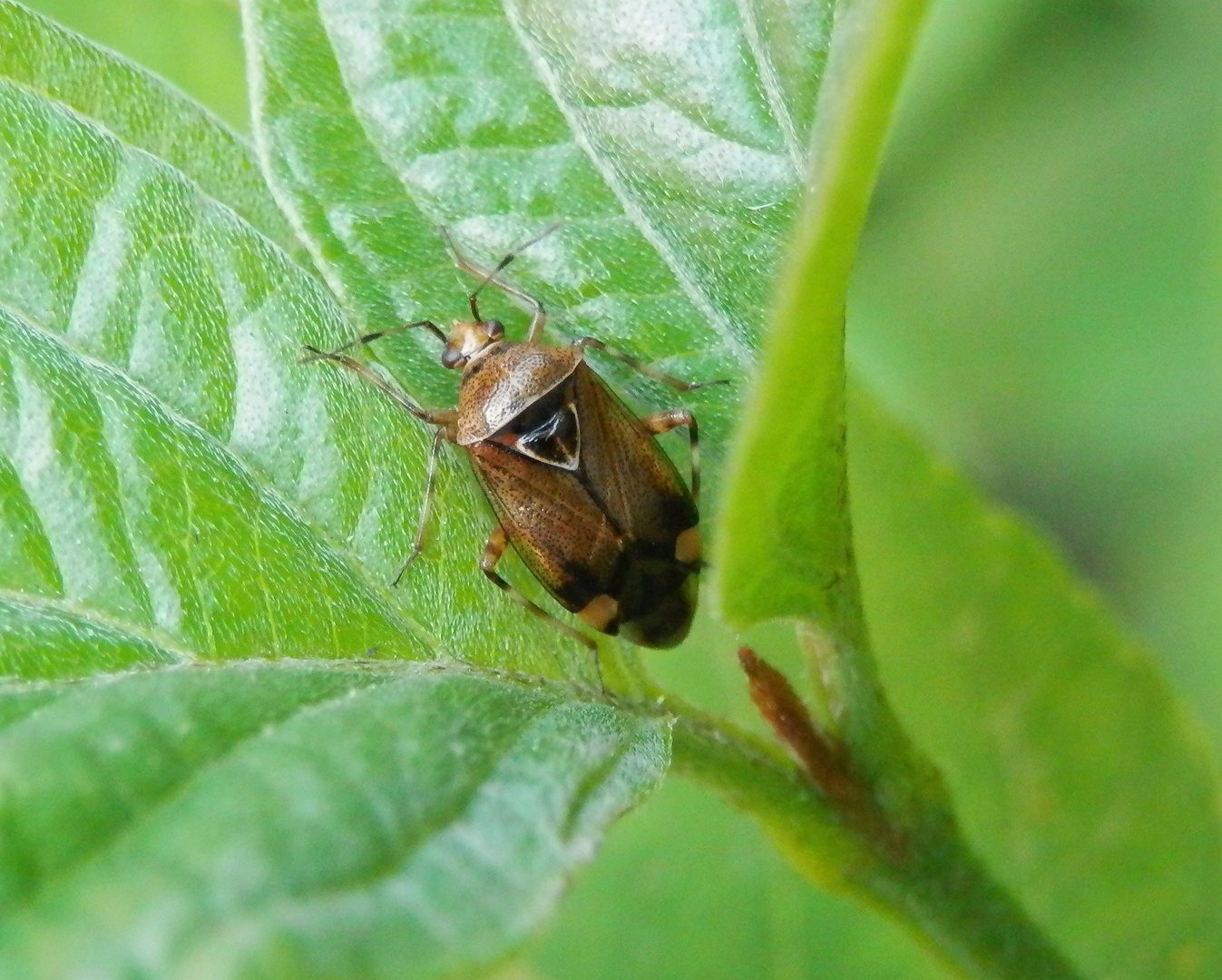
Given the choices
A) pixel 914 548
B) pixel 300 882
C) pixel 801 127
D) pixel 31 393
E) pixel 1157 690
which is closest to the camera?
pixel 300 882

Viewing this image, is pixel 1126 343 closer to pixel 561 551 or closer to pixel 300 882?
pixel 561 551

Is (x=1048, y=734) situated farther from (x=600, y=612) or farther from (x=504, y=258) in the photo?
(x=504, y=258)

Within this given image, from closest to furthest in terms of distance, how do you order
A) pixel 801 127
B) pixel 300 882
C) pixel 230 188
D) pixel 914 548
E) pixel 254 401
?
pixel 300 882, pixel 254 401, pixel 801 127, pixel 230 188, pixel 914 548

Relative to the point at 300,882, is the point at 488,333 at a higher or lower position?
lower

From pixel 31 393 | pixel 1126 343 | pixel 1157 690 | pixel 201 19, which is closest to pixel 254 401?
pixel 31 393

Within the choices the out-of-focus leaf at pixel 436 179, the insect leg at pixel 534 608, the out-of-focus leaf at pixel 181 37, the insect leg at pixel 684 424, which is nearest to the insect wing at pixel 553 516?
the insect leg at pixel 684 424

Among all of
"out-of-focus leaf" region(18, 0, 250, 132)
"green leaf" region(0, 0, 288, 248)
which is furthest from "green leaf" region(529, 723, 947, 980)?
"out-of-focus leaf" region(18, 0, 250, 132)

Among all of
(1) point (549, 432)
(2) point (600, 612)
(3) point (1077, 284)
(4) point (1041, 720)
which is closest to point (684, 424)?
(2) point (600, 612)
